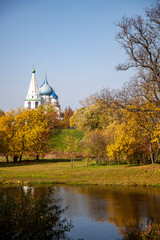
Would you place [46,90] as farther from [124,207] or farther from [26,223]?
[26,223]

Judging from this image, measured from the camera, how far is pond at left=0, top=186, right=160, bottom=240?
10.1 m

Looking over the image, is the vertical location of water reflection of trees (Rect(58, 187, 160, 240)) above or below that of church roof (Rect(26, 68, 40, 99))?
below

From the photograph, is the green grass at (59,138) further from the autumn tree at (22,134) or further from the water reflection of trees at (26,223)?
the water reflection of trees at (26,223)

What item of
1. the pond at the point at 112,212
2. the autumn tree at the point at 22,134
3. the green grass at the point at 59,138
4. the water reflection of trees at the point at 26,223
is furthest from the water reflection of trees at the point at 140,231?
the green grass at the point at 59,138

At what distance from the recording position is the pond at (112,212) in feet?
33.0

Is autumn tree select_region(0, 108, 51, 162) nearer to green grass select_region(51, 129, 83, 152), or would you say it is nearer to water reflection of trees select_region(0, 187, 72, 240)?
green grass select_region(51, 129, 83, 152)

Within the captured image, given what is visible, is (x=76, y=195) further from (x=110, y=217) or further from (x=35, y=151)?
(x=35, y=151)

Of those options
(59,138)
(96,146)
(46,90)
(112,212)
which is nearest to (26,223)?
(112,212)

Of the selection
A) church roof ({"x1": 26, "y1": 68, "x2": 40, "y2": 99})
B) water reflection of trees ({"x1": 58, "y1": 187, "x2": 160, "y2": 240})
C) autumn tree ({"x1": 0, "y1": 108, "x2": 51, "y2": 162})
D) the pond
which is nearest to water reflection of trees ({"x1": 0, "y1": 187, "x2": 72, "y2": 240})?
the pond

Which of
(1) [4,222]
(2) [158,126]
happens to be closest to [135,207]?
(1) [4,222]

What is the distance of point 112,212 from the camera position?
42.6 ft

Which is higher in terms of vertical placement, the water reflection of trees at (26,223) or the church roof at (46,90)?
the church roof at (46,90)

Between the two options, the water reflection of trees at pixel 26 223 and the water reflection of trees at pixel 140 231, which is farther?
the water reflection of trees at pixel 140 231

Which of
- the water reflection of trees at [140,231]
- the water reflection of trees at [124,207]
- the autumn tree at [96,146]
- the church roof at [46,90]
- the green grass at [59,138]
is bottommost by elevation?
the water reflection of trees at [140,231]
